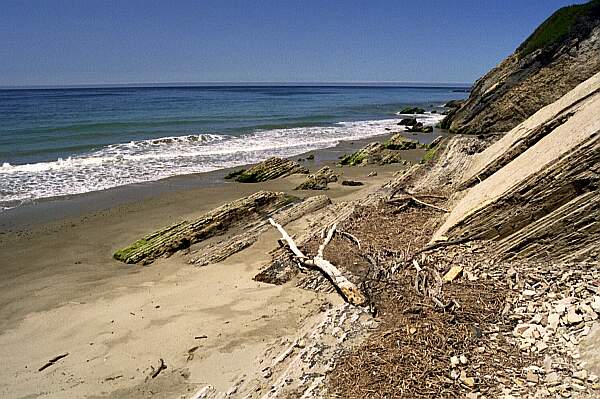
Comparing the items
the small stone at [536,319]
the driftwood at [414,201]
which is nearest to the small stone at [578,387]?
the small stone at [536,319]

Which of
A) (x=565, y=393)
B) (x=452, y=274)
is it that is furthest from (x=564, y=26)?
(x=565, y=393)

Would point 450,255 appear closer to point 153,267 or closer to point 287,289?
point 287,289

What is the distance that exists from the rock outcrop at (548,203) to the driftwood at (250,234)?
512cm

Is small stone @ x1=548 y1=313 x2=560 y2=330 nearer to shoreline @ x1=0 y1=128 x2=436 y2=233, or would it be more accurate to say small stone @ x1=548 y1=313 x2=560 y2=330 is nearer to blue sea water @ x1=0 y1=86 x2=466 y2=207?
shoreline @ x1=0 y1=128 x2=436 y2=233

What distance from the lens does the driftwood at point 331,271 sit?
25.5 feet

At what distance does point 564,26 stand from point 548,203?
34765 millimetres

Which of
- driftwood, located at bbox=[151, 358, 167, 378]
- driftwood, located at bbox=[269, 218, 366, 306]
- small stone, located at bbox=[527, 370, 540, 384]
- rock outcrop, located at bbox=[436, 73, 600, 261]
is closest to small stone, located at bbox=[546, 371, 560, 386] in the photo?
small stone, located at bbox=[527, 370, 540, 384]

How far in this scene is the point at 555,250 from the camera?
7.27 meters

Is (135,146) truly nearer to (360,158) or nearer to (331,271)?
(360,158)

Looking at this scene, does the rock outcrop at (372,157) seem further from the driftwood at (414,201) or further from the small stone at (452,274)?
the small stone at (452,274)

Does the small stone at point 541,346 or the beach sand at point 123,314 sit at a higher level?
the small stone at point 541,346

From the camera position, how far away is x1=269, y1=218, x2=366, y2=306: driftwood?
25.5 ft

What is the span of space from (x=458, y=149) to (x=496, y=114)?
24.7 m

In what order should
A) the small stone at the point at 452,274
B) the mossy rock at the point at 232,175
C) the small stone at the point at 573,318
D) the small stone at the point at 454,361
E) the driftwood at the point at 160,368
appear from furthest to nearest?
1. the mossy rock at the point at 232,175
2. the small stone at the point at 452,274
3. the driftwood at the point at 160,368
4. the small stone at the point at 573,318
5. the small stone at the point at 454,361
